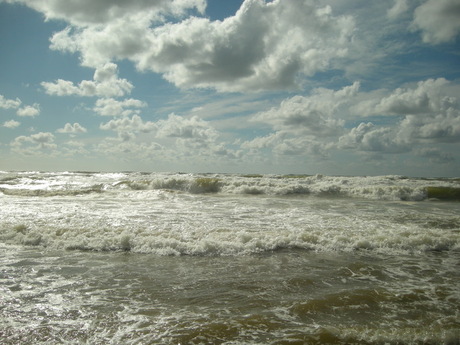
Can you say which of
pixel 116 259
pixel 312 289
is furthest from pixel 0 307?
pixel 312 289

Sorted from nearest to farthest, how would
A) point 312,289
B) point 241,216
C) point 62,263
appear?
point 312,289
point 62,263
point 241,216

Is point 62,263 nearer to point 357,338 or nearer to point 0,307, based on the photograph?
point 0,307

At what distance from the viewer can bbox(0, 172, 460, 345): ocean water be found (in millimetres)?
4113

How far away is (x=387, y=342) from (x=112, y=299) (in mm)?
4168

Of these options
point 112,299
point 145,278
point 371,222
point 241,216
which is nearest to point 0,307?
point 112,299

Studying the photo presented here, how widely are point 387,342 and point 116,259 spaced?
19.7ft

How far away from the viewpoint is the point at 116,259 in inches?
294

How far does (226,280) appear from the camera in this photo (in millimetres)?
5953

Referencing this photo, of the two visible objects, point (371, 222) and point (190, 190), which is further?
point (190, 190)

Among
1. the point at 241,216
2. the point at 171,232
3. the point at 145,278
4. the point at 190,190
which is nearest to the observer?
the point at 145,278

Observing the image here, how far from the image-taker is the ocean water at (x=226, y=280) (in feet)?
13.5

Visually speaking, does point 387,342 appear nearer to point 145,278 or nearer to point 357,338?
point 357,338

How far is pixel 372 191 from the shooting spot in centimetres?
2345

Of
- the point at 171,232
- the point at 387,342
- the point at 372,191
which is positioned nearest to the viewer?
the point at 387,342
